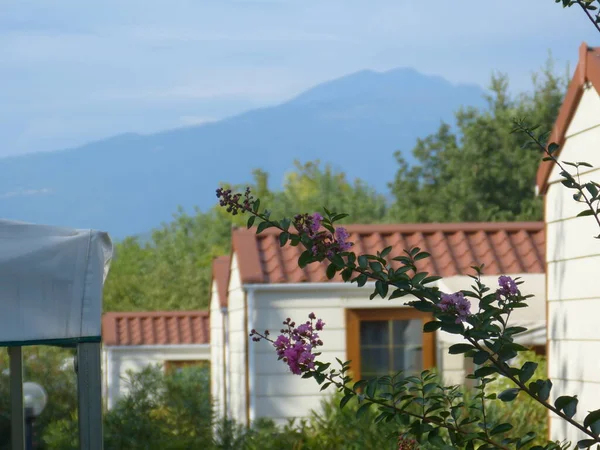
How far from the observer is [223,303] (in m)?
18.0

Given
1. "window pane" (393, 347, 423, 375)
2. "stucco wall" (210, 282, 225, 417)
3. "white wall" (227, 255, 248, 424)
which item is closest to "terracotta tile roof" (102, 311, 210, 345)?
"stucco wall" (210, 282, 225, 417)

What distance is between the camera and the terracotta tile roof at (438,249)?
1330 cm

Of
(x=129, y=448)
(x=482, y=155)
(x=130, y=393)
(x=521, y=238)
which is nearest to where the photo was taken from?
(x=129, y=448)

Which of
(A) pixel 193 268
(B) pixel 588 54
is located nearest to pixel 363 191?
(A) pixel 193 268

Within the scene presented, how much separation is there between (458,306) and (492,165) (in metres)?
32.6

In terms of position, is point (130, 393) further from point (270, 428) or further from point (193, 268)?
point (193, 268)

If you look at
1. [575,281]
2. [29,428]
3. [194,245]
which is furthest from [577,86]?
[194,245]

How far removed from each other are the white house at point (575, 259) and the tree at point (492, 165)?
85.1 ft

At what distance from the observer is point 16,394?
4.65 metres

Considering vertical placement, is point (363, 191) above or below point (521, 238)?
above

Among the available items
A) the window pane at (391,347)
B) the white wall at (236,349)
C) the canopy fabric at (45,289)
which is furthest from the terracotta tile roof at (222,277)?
the canopy fabric at (45,289)

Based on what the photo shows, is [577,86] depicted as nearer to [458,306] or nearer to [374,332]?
[458,306]

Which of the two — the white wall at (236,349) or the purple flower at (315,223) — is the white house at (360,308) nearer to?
the white wall at (236,349)

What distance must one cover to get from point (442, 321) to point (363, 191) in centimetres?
5268
